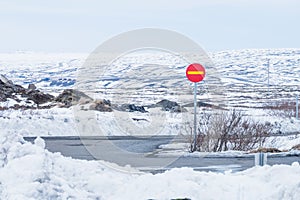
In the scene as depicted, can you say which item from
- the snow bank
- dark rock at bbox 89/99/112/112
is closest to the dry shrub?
the snow bank

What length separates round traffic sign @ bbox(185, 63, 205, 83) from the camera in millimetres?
13711

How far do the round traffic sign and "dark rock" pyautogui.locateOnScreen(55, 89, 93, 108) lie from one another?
14.0m

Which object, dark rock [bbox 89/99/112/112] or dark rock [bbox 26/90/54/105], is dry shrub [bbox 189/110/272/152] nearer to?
dark rock [bbox 89/99/112/112]

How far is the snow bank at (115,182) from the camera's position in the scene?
23.3 ft

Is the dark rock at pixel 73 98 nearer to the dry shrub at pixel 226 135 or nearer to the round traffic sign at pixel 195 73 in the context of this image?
the dry shrub at pixel 226 135

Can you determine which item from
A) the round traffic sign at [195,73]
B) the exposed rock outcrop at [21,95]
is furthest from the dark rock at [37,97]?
the round traffic sign at [195,73]

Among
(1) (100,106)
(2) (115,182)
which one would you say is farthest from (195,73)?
(1) (100,106)

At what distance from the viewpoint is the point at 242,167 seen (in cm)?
1043

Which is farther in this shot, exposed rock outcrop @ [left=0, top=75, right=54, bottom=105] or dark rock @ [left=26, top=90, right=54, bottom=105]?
dark rock @ [left=26, top=90, right=54, bottom=105]

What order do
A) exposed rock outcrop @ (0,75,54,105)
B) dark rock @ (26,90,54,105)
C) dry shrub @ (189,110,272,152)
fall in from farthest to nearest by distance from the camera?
dark rock @ (26,90,54,105)
exposed rock outcrop @ (0,75,54,105)
dry shrub @ (189,110,272,152)

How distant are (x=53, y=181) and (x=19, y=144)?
3.76 ft

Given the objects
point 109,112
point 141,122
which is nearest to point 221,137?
point 141,122

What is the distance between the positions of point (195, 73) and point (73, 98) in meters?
18.0

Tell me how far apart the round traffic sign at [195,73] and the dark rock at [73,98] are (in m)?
14.0
